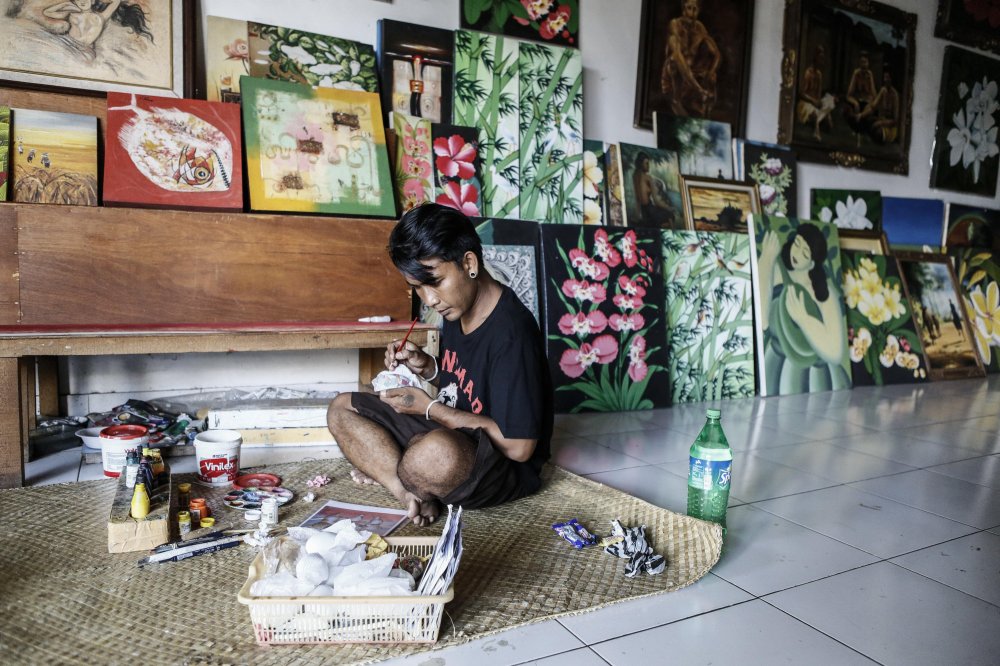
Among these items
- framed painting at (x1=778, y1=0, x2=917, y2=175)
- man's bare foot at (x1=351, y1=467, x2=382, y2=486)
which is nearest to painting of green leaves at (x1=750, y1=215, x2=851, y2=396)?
framed painting at (x1=778, y1=0, x2=917, y2=175)

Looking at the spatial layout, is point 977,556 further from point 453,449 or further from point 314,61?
point 314,61

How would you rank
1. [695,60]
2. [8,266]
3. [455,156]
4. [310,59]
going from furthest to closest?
[695,60] → [455,156] → [310,59] → [8,266]

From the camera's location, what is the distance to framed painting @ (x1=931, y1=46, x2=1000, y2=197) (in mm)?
5895

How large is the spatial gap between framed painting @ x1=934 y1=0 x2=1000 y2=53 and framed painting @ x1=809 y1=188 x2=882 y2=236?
1513mm

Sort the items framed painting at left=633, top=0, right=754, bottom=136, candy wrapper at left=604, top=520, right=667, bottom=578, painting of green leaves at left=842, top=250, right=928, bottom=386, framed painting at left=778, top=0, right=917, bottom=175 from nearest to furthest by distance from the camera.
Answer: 1. candy wrapper at left=604, top=520, right=667, bottom=578
2. framed painting at left=633, top=0, right=754, bottom=136
3. painting of green leaves at left=842, top=250, right=928, bottom=386
4. framed painting at left=778, top=0, right=917, bottom=175

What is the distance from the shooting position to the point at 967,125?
6.08 metres

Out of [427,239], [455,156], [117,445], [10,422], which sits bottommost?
[117,445]

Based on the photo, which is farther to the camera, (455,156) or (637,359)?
(637,359)

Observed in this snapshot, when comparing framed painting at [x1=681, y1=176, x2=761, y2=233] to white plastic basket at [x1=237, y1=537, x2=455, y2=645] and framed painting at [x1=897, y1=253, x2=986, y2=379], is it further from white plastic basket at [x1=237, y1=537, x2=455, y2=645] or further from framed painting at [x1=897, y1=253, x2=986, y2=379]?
white plastic basket at [x1=237, y1=537, x2=455, y2=645]

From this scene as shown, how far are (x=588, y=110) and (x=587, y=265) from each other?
1.06m

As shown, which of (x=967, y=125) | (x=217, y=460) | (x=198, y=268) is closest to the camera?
(x=217, y=460)

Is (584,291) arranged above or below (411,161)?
below

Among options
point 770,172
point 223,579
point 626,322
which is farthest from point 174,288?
point 770,172

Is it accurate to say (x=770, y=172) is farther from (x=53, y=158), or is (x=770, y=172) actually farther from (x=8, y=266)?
(x=8, y=266)
